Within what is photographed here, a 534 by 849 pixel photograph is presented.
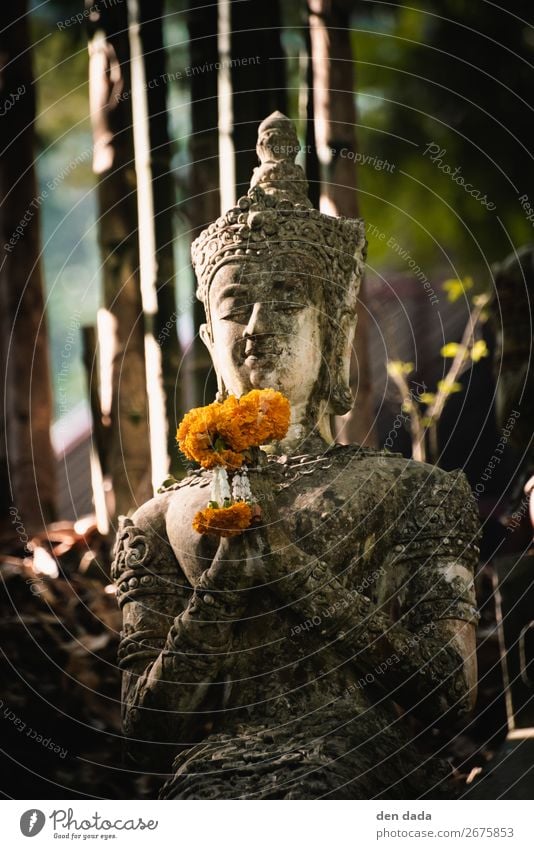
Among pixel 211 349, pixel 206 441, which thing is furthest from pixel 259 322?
pixel 206 441

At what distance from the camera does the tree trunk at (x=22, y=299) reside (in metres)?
14.2

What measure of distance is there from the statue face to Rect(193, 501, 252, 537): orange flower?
1.13m

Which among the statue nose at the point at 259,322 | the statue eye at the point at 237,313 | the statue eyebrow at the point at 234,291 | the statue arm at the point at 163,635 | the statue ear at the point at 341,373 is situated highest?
the statue eyebrow at the point at 234,291

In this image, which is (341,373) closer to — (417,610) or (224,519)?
(417,610)

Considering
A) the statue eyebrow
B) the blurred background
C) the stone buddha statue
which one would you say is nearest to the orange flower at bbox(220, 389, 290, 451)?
the stone buddha statue

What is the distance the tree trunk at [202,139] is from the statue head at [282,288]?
3878mm

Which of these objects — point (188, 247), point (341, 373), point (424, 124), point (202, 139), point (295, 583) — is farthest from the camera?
point (424, 124)

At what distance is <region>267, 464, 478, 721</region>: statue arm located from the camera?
688cm

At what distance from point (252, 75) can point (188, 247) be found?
1691 millimetres

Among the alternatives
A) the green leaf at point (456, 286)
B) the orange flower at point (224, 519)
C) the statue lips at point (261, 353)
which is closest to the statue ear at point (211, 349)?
the statue lips at point (261, 353)

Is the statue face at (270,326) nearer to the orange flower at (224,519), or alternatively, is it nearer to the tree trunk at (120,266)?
the orange flower at (224,519)

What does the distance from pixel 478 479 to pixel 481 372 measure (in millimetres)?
1147

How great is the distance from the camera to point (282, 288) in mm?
7543

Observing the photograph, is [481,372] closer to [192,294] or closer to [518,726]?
[192,294]
